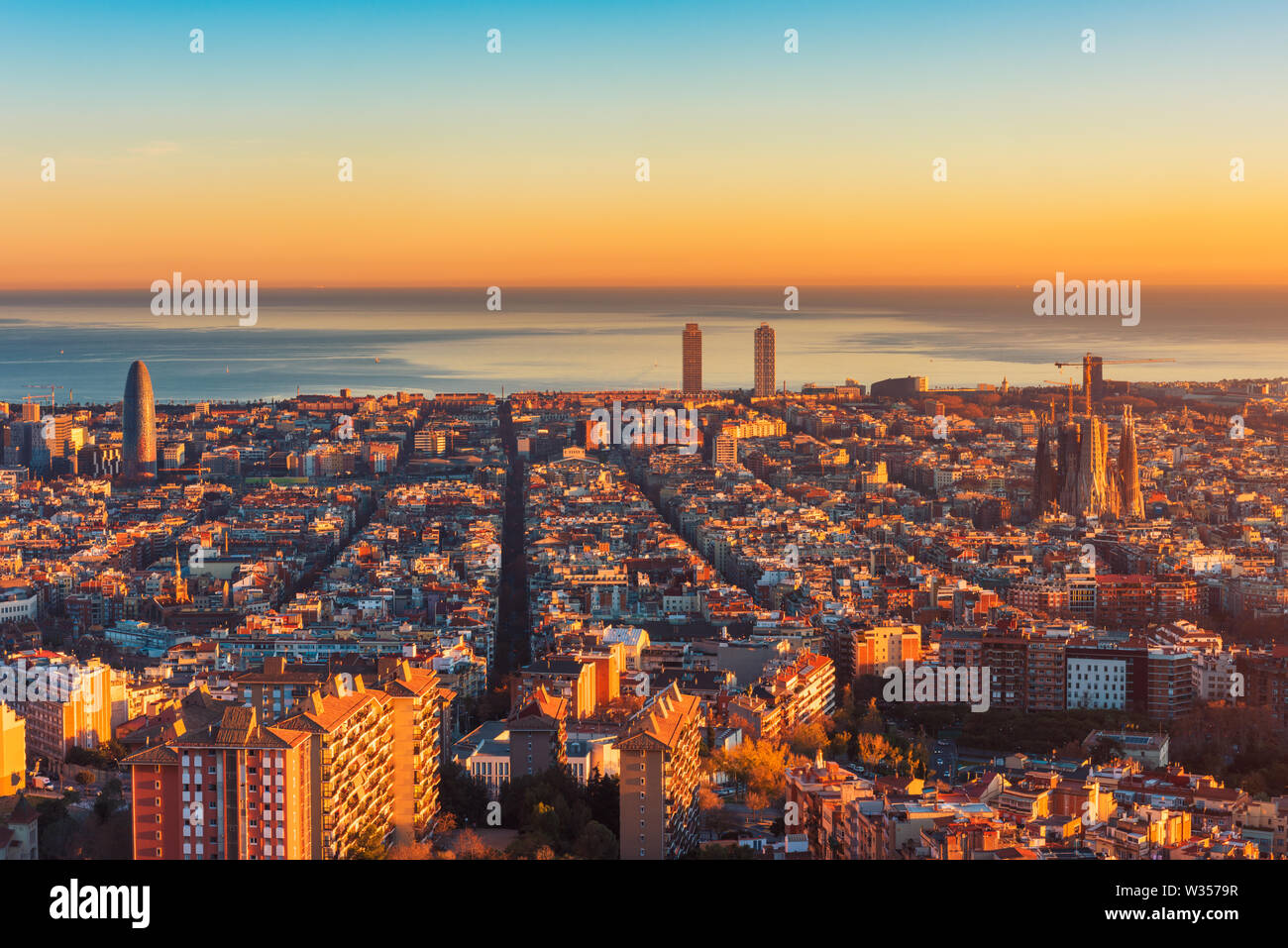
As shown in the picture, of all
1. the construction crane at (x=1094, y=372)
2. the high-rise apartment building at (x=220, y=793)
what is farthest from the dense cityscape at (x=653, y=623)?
the construction crane at (x=1094, y=372)

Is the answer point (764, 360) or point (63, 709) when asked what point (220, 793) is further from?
point (764, 360)

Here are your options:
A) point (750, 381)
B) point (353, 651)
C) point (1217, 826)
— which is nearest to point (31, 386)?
point (750, 381)

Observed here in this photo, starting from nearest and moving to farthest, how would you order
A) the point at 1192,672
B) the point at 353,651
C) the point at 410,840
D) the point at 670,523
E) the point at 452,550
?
1. the point at 410,840
2. the point at 1192,672
3. the point at 353,651
4. the point at 452,550
5. the point at 670,523

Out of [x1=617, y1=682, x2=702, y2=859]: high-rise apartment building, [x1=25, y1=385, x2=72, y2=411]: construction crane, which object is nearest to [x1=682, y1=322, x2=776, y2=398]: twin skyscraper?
[x1=25, y1=385, x2=72, y2=411]: construction crane

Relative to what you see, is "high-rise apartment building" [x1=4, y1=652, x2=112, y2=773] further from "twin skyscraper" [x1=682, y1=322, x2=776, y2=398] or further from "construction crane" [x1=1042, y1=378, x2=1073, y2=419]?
"twin skyscraper" [x1=682, y1=322, x2=776, y2=398]

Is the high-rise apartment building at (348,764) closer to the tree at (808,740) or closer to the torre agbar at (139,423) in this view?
the tree at (808,740)

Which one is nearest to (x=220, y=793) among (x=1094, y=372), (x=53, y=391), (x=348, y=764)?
(x=348, y=764)
